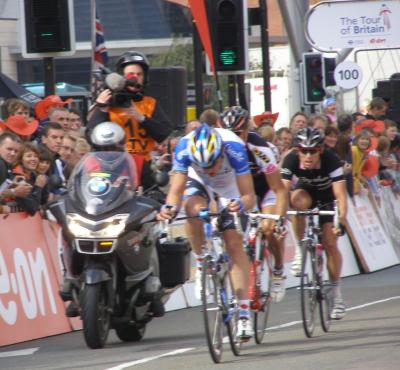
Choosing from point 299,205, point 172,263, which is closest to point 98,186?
point 172,263

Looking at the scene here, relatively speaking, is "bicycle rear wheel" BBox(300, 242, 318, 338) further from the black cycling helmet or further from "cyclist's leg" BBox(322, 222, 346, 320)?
the black cycling helmet

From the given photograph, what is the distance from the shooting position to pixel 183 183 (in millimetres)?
11000

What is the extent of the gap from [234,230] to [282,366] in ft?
4.32

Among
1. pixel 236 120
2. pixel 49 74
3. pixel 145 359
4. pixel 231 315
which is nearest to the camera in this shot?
pixel 145 359

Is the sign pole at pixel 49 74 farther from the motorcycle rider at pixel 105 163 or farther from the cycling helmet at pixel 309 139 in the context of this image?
the motorcycle rider at pixel 105 163

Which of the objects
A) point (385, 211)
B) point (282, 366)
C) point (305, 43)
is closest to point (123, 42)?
point (305, 43)

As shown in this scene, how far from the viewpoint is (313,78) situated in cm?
2919

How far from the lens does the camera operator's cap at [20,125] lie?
1435 cm

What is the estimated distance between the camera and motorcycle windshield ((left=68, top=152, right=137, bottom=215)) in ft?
36.7

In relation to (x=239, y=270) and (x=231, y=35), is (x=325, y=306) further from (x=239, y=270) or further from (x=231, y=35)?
(x=231, y=35)

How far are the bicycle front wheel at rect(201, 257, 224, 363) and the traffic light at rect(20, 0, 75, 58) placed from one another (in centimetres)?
586

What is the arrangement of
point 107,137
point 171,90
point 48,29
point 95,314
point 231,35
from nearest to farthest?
1. point 95,314
2. point 107,137
3. point 48,29
4. point 231,35
5. point 171,90

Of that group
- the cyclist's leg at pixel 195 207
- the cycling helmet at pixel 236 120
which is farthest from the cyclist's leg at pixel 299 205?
the cyclist's leg at pixel 195 207

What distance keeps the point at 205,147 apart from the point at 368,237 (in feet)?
37.3
